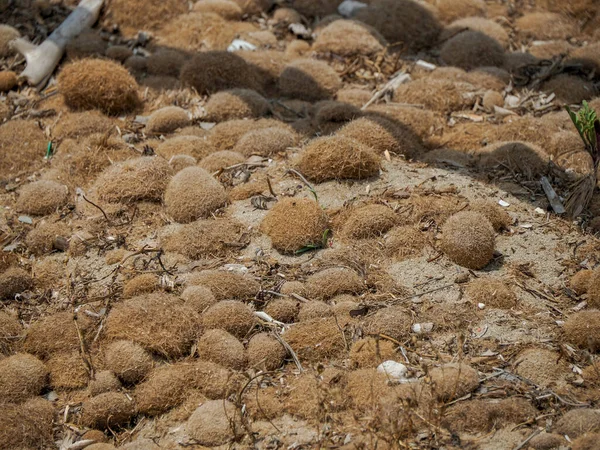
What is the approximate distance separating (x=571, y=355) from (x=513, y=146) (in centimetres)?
262

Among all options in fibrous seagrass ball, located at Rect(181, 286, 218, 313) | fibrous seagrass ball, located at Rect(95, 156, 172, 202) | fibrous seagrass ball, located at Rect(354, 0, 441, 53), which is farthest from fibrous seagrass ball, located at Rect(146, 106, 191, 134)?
fibrous seagrass ball, located at Rect(354, 0, 441, 53)

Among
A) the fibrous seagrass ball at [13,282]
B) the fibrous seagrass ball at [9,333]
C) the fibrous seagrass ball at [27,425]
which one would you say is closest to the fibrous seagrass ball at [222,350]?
the fibrous seagrass ball at [27,425]

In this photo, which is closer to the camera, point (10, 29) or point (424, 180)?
point (424, 180)

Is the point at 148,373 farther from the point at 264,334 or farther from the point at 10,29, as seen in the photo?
the point at 10,29

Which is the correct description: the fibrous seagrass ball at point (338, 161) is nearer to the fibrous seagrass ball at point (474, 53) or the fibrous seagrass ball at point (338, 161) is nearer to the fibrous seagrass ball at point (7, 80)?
the fibrous seagrass ball at point (474, 53)

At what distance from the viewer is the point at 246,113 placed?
746 cm

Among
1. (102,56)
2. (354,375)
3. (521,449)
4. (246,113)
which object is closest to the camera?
(521,449)

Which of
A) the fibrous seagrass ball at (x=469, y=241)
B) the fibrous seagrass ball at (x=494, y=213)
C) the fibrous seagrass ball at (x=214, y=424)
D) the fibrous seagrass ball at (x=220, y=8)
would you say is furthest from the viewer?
the fibrous seagrass ball at (x=220, y=8)

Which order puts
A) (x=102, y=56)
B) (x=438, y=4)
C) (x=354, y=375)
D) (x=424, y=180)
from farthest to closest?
(x=438, y=4) < (x=102, y=56) < (x=424, y=180) < (x=354, y=375)

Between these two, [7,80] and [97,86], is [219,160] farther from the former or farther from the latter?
[7,80]

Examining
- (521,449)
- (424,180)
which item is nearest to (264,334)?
(521,449)

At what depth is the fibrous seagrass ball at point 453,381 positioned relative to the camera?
423 centimetres

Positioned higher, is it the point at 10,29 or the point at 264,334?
the point at 10,29

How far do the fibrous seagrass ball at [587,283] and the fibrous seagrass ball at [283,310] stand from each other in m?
1.95
